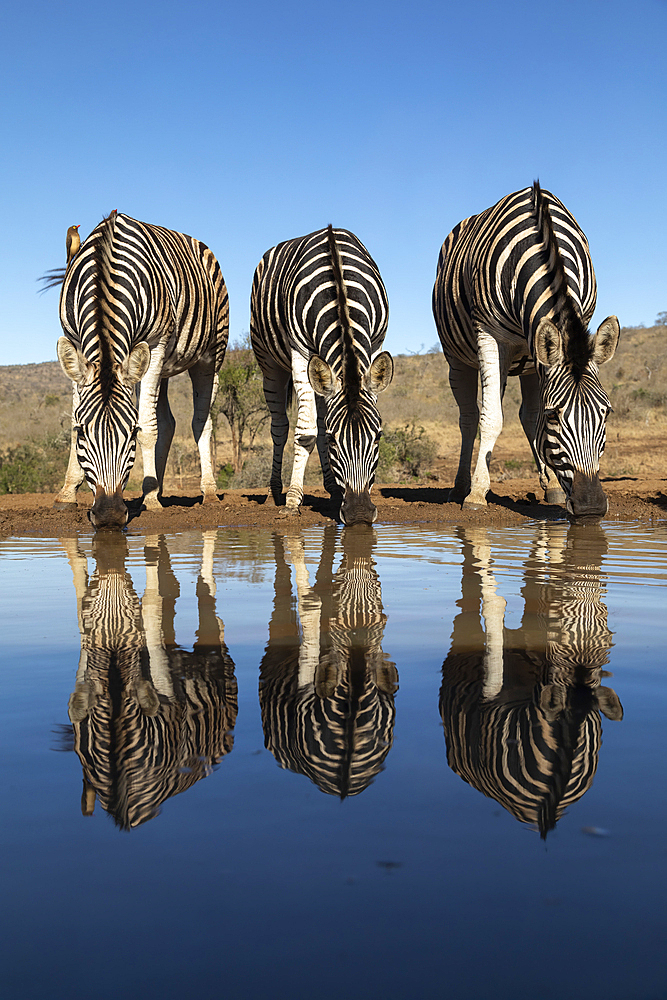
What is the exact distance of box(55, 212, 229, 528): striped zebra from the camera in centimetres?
884

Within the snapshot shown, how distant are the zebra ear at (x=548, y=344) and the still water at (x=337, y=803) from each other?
195 inches

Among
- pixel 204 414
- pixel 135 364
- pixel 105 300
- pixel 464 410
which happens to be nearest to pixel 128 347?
pixel 135 364

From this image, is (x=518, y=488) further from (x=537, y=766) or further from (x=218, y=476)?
(x=537, y=766)

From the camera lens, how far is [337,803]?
6.89ft

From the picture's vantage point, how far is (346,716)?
108 inches

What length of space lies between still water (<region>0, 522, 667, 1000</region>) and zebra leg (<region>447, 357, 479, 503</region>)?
24.6 ft

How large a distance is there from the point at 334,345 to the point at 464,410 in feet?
10.4

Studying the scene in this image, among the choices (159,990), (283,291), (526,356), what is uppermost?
(283,291)

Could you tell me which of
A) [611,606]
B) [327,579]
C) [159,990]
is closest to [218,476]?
[327,579]

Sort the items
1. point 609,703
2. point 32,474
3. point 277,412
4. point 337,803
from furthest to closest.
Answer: point 32,474 < point 277,412 < point 609,703 < point 337,803

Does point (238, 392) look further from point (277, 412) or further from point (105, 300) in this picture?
point (105, 300)

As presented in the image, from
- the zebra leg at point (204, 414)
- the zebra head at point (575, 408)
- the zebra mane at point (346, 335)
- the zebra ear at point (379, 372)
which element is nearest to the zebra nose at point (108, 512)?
the zebra mane at point (346, 335)

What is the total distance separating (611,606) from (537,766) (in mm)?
2422

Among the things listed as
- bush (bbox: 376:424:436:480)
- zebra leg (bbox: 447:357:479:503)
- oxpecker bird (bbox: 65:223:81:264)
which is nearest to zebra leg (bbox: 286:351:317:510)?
zebra leg (bbox: 447:357:479:503)
